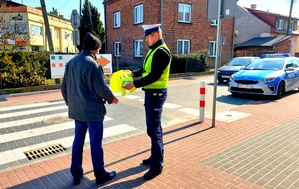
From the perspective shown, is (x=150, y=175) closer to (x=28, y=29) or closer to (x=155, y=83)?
(x=155, y=83)

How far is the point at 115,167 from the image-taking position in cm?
377

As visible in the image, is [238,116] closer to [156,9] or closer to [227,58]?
[156,9]

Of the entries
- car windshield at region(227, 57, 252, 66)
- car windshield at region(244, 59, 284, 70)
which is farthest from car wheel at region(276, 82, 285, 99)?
car windshield at region(227, 57, 252, 66)

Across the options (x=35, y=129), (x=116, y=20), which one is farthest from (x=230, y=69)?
(x=116, y=20)

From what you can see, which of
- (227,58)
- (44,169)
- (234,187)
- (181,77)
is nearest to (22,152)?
(44,169)

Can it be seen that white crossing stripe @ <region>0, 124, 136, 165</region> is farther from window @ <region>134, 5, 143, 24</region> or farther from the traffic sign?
window @ <region>134, 5, 143, 24</region>

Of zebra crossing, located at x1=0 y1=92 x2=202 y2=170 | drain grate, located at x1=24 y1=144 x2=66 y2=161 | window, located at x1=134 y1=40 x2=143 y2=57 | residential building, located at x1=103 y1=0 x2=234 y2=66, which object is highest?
residential building, located at x1=103 y1=0 x2=234 y2=66

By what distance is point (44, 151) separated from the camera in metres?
4.52

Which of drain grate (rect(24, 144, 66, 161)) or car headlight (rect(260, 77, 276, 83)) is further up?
car headlight (rect(260, 77, 276, 83))

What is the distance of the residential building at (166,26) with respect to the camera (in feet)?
65.3

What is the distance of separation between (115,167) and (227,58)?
2383cm

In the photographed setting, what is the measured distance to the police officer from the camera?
3.16m

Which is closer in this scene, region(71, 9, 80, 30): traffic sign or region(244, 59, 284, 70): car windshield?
region(244, 59, 284, 70): car windshield

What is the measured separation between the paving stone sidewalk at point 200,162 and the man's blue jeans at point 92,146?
189mm
